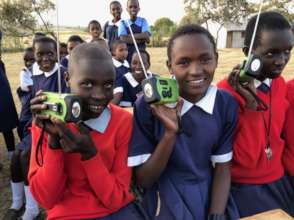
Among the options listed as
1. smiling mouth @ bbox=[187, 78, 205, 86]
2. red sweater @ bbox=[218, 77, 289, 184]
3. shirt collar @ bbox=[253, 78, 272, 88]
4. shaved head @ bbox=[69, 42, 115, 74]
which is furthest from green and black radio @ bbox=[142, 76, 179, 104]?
shirt collar @ bbox=[253, 78, 272, 88]

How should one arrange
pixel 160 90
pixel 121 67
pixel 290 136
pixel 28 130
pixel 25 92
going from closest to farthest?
pixel 160 90, pixel 290 136, pixel 28 130, pixel 25 92, pixel 121 67

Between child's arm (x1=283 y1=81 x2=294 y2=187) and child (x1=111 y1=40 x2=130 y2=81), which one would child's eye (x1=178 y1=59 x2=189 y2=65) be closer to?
child's arm (x1=283 y1=81 x2=294 y2=187)

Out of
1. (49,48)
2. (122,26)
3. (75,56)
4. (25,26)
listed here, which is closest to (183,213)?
(75,56)

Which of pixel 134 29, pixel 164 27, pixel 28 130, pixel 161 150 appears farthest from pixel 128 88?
pixel 164 27

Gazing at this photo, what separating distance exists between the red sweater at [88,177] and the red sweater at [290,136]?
2.98 feet

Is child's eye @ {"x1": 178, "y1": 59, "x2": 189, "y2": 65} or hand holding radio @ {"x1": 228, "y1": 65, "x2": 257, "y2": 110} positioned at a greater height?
child's eye @ {"x1": 178, "y1": 59, "x2": 189, "y2": 65}

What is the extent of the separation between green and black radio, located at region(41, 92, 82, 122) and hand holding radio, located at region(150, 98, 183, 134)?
36 cm

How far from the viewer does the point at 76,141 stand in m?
1.50

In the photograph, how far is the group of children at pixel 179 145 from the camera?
1647 mm

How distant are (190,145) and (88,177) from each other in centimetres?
52

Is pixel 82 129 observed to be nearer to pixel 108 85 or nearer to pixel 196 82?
pixel 108 85

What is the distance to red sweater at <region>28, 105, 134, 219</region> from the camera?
1.61 metres

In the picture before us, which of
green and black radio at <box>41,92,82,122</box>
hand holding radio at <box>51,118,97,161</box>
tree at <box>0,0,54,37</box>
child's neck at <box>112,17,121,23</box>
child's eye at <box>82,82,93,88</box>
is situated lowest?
hand holding radio at <box>51,118,97,161</box>

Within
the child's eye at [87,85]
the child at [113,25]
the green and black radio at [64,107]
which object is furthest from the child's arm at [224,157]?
the child at [113,25]
